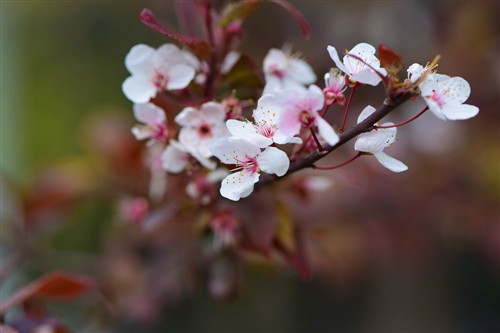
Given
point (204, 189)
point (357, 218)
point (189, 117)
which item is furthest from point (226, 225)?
point (357, 218)

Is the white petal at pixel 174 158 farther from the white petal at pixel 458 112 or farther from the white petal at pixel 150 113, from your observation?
the white petal at pixel 458 112

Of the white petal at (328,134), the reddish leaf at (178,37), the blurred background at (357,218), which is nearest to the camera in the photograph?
the white petal at (328,134)

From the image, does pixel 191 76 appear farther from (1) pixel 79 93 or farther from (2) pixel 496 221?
(1) pixel 79 93

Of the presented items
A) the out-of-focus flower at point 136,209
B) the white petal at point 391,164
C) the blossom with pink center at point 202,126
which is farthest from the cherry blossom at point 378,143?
the out-of-focus flower at point 136,209

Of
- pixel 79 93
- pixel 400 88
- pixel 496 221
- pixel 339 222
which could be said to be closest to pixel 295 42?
pixel 339 222

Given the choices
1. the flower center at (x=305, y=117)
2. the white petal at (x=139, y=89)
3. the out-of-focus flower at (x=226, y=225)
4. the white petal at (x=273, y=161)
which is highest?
the flower center at (x=305, y=117)

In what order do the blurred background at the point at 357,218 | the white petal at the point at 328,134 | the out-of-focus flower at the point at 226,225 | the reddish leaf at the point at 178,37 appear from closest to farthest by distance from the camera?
the white petal at the point at 328,134 < the reddish leaf at the point at 178,37 < the out-of-focus flower at the point at 226,225 < the blurred background at the point at 357,218
